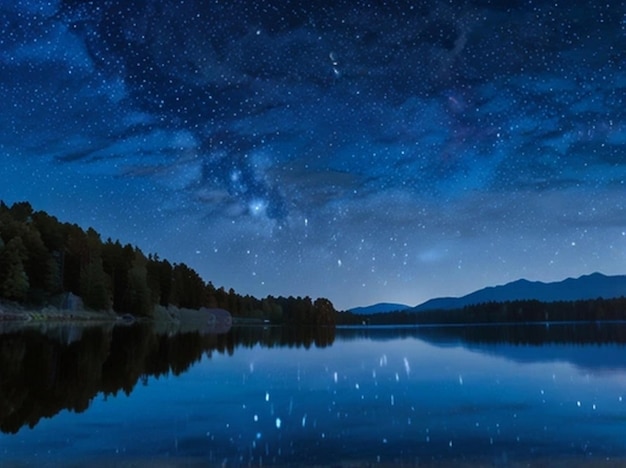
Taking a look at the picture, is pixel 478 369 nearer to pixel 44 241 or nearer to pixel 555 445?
pixel 555 445

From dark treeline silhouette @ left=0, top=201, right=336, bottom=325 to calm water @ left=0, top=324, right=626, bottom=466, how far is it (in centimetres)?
7470

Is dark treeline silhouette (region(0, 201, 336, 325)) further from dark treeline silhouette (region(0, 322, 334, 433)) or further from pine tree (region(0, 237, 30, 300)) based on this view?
dark treeline silhouette (region(0, 322, 334, 433))

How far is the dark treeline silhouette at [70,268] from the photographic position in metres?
95.0

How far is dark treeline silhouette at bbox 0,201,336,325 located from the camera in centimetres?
9500

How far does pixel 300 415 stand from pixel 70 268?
114m

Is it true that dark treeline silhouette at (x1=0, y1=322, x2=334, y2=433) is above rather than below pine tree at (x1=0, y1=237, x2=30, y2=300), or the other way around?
below

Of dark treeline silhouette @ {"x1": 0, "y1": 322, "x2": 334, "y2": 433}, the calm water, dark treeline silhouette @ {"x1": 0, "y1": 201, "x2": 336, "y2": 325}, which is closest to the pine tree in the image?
dark treeline silhouette @ {"x1": 0, "y1": 201, "x2": 336, "y2": 325}

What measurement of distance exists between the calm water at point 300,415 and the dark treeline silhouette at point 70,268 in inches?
2941

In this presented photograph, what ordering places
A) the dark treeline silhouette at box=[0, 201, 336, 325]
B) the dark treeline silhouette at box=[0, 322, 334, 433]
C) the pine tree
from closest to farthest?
the dark treeline silhouette at box=[0, 322, 334, 433] < the pine tree < the dark treeline silhouette at box=[0, 201, 336, 325]

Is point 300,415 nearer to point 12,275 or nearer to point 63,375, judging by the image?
point 63,375

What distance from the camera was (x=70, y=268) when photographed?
385 feet

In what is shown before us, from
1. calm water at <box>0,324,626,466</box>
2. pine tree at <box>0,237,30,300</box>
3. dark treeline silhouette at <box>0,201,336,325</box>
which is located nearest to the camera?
calm water at <box>0,324,626,466</box>

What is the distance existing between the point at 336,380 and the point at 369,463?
1408 centimetres

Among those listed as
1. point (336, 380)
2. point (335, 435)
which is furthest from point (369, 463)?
point (336, 380)
